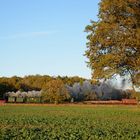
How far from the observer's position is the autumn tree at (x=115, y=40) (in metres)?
41.3

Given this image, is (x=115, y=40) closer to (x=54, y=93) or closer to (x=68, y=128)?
(x=68, y=128)

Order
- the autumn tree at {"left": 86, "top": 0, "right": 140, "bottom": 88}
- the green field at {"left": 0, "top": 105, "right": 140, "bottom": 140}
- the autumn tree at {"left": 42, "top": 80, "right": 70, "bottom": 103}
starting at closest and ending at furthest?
the green field at {"left": 0, "top": 105, "right": 140, "bottom": 140}
the autumn tree at {"left": 86, "top": 0, "right": 140, "bottom": 88}
the autumn tree at {"left": 42, "top": 80, "right": 70, "bottom": 103}

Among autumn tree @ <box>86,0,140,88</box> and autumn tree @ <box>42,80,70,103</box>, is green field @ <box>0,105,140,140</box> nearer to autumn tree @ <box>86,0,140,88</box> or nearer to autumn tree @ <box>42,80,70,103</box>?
autumn tree @ <box>86,0,140,88</box>

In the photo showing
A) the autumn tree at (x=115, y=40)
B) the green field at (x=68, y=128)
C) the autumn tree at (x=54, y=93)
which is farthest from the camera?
the autumn tree at (x=54, y=93)

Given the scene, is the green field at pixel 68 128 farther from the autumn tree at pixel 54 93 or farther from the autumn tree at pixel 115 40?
the autumn tree at pixel 54 93

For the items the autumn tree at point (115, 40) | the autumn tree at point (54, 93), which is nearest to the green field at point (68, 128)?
the autumn tree at point (115, 40)

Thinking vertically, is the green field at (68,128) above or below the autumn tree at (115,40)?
below

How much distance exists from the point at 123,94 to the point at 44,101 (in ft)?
184

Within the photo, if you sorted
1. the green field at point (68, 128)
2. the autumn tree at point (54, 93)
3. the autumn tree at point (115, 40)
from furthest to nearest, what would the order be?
the autumn tree at point (54, 93)
the autumn tree at point (115, 40)
the green field at point (68, 128)

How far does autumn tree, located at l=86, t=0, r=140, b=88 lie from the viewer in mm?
41344

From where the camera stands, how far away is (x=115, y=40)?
4191cm

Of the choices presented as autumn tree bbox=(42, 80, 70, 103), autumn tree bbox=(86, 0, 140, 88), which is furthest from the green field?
autumn tree bbox=(42, 80, 70, 103)

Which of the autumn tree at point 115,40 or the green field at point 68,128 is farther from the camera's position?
the autumn tree at point 115,40

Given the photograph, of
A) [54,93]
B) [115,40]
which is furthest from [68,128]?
[54,93]
